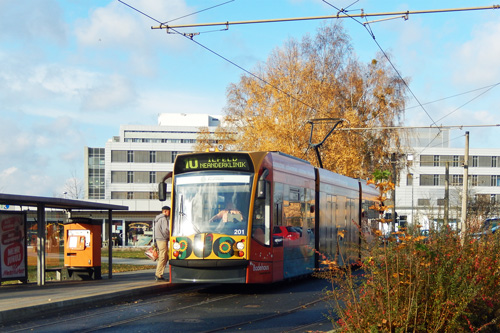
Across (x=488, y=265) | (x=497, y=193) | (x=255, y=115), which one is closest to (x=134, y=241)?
(x=255, y=115)

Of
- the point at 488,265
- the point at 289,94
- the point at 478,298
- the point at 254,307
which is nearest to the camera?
the point at 478,298

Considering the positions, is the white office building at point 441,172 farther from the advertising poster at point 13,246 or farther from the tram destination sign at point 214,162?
the advertising poster at point 13,246

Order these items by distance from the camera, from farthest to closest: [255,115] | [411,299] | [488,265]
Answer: [255,115], [488,265], [411,299]

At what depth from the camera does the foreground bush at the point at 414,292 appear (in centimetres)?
724

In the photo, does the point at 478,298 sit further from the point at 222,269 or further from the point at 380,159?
the point at 380,159

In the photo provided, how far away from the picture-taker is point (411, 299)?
23.8 feet

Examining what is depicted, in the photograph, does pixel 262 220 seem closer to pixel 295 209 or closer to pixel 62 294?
pixel 295 209

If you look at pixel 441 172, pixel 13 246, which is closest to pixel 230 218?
pixel 13 246

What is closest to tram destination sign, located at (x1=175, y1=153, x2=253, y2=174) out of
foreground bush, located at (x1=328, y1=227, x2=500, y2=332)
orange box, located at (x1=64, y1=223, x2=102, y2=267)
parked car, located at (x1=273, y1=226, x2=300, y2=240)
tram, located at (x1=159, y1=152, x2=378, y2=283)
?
tram, located at (x1=159, y1=152, x2=378, y2=283)

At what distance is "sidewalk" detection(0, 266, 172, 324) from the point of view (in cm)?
1154

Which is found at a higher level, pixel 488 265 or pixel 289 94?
pixel 289 94

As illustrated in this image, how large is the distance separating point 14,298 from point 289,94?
1085 inches

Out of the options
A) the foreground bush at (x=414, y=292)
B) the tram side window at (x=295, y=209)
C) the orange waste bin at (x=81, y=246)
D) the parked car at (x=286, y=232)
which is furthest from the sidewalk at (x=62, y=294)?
the foreground bush at (x=414, y=292)

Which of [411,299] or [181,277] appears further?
[181,277]
